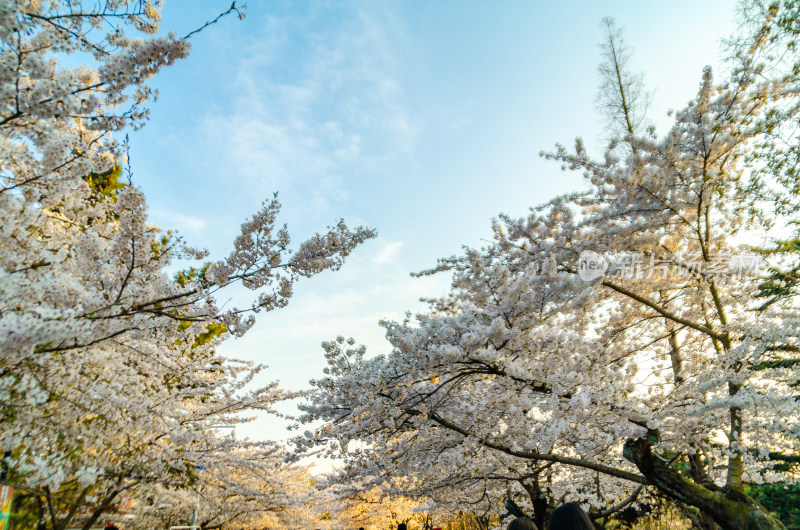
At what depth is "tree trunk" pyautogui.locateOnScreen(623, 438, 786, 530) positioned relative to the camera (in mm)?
5016

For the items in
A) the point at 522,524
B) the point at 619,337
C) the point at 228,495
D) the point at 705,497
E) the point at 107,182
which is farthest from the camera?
the point at 228,495

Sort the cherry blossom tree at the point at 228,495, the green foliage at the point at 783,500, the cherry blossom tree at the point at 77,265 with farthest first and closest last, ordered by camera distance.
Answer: the green foliage at the point at 783,500
the cherry blossom tree at the point at 228,495
the cherry blossom tree at the point at 77,265

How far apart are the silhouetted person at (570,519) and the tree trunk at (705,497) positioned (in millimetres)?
4063

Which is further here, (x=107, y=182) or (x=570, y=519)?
(x=107, y=182)

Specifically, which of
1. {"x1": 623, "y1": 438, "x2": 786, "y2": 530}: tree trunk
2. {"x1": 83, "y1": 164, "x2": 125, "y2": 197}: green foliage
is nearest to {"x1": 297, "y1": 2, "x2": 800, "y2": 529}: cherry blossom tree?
{"x1": 623, "y1": 438, "x2": 786, "y2": 530}: tree trunk

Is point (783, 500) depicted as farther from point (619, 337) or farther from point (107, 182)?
point (107, 182)

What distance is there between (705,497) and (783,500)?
2456 centimetres

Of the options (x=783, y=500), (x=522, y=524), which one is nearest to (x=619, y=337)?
(x=522, y=524)

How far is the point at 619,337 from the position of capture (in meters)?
8.22

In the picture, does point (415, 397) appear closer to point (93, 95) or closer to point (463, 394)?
point (463, 394)

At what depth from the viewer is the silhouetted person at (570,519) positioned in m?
2.56

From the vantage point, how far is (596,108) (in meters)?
8.31

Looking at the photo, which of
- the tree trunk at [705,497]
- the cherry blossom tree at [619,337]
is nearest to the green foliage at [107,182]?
the cherry blossom tree at [619,337]

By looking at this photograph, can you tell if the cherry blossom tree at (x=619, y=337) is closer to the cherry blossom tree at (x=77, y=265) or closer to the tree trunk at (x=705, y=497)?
the tree trunk at (x=705, y=497)
